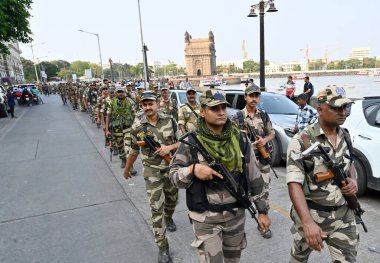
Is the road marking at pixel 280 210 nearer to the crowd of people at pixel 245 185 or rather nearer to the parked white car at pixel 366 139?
the parked white car at pixel 366 139

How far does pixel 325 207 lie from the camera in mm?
2297

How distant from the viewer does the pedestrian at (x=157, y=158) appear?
3430 millimetres

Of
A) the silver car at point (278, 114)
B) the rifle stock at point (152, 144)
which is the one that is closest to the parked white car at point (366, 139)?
the silver car at point (278, 114)

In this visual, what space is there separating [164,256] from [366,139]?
126 inches

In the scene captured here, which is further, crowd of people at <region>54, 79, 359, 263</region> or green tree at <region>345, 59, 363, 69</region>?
green tree at <region>345, 59, 363, 69</region>

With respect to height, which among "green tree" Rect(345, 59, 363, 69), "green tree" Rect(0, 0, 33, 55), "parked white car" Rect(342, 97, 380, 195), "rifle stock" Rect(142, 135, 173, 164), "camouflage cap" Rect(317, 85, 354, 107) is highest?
"green tree" Rect(0, 0, 33, 55)

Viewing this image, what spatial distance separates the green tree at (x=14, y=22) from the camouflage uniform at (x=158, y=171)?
643 inches

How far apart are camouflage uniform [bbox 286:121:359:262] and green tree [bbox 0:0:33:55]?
18.2m

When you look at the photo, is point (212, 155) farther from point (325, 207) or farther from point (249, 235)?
point (249, 235)

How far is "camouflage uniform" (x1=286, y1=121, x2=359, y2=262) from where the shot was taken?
2234 mm

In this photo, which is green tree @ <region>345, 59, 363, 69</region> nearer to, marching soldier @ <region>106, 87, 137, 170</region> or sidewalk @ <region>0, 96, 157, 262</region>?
marching soldier @ <region>106, 87, 137, 170</region>

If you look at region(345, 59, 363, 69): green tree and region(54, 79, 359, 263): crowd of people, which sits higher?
region(54, 79, 359, 263): crowd of people

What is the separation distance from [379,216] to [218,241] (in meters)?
2.93

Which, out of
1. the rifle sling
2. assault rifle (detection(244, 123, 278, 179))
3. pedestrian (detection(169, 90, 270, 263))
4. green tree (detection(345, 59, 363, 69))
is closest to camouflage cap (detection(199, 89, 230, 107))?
pedestrian (detection(169, 90, 270, 263))
